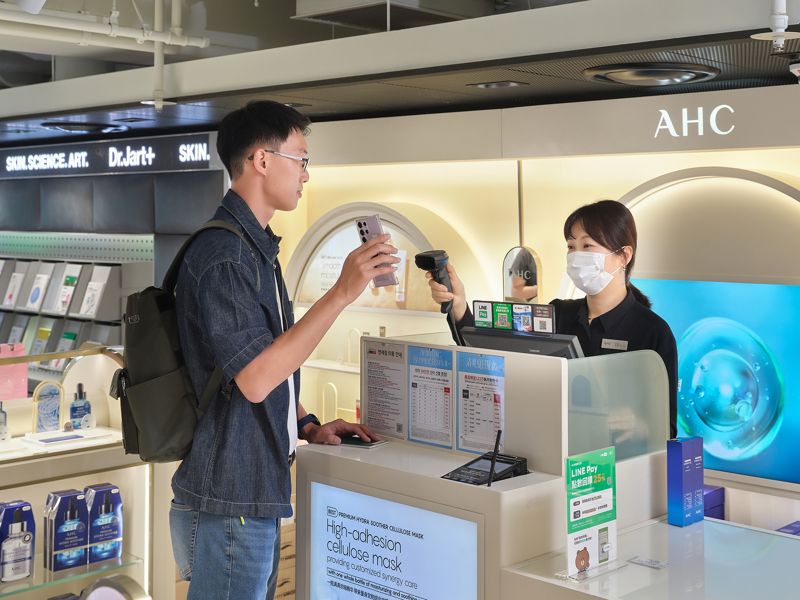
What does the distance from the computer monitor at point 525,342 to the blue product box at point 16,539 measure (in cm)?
182

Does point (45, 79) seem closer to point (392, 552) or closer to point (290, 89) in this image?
point (290, 89)

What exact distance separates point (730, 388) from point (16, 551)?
3083 millimetres

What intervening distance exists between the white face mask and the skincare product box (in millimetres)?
2028

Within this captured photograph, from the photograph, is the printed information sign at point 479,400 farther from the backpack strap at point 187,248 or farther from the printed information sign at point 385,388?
the backpack strap at point 187,248

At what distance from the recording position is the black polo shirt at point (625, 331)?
3.26 metres

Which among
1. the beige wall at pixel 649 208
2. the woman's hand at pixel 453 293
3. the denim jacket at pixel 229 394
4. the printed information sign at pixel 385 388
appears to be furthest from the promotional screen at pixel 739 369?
the denim jacket at pixel 229 394

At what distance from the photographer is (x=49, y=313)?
26.2 feet

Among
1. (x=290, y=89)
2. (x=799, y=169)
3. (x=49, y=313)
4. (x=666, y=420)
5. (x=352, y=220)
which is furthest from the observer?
(x=49, y=313)

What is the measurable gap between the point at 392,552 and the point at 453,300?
95 cm

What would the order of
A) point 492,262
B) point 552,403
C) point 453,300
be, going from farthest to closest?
point 492,262
point 453,300
point 552,403

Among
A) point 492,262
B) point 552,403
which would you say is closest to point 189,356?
point 552,403

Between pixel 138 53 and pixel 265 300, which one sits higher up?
pixel 138 53

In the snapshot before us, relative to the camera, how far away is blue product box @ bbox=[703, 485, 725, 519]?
4.25m

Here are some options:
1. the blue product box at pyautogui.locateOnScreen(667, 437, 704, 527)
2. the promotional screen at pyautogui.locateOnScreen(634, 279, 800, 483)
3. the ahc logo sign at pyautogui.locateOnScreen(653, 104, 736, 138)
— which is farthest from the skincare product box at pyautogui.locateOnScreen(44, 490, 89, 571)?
the ahc logo sign at pyautogui.locateOnScreen(653, 104, 736, 138)
